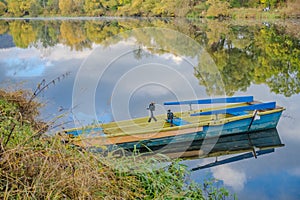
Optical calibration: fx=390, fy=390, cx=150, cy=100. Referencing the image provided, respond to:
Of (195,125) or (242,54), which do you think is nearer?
(195,125)

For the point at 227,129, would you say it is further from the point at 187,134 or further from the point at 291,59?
the point at 291,59

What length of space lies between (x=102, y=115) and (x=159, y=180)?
196cm

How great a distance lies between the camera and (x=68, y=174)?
2.49 metres

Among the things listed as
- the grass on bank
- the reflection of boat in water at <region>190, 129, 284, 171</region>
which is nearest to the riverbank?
the reflection of boat in water at <region>190, 129, 284, 171</region>

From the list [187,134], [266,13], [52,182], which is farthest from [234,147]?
[266,13]

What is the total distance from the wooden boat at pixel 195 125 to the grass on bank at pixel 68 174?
6.19 ft

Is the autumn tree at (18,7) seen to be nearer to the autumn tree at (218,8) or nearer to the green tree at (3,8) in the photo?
the green tree at (3,8)

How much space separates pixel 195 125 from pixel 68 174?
3679 millimetres

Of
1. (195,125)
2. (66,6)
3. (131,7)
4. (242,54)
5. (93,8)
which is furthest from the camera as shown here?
(66,6)

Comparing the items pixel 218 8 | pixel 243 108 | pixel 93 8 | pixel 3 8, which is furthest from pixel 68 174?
pixel 3 8

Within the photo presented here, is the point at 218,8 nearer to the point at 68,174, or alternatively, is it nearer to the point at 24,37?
the point at 24,37

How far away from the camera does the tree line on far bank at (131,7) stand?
35.2 meters

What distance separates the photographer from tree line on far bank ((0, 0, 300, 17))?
3522 cm

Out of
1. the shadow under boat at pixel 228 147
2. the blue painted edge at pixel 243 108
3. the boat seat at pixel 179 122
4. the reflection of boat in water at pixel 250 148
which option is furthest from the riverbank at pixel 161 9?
the boat seat at pixel 179 122
